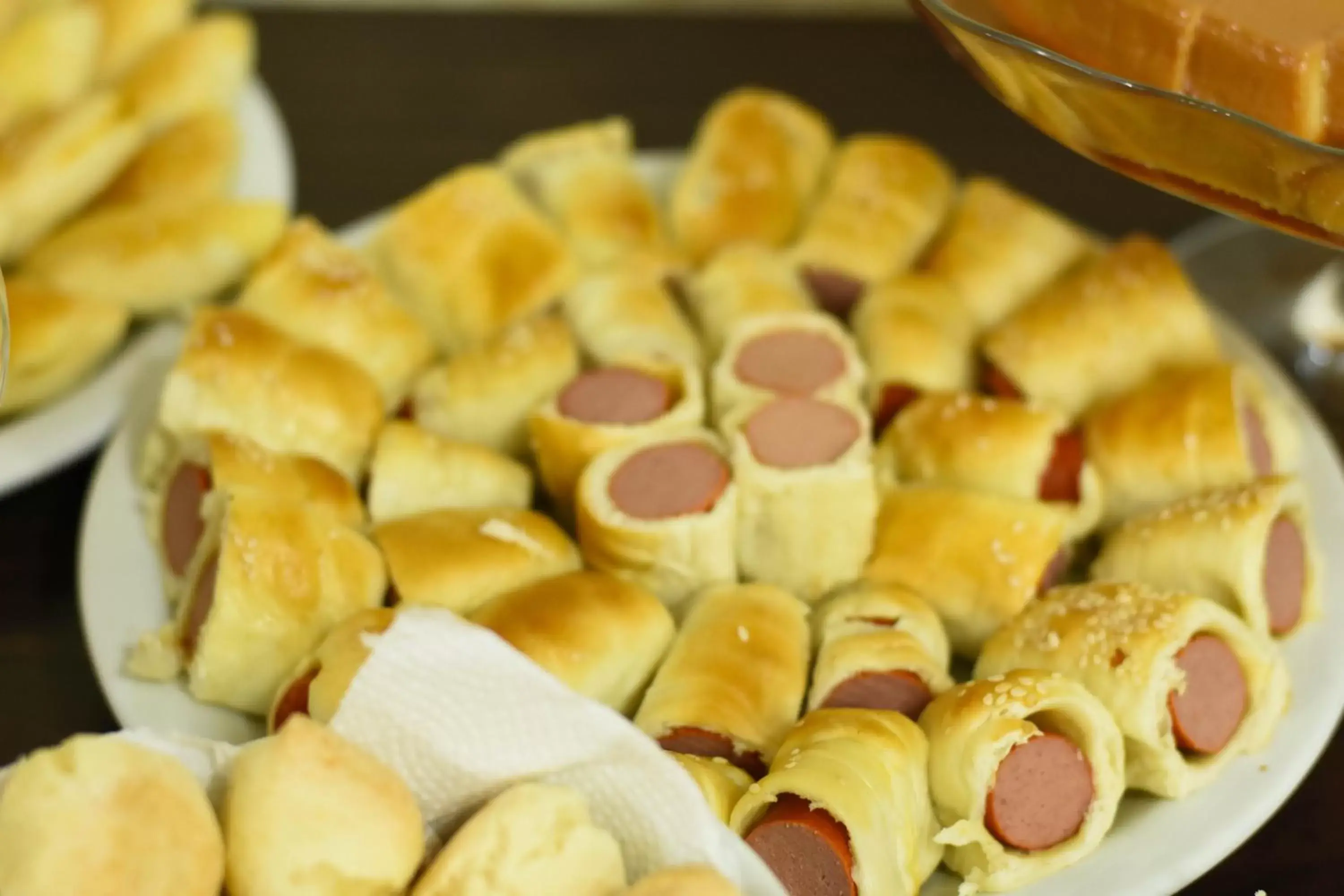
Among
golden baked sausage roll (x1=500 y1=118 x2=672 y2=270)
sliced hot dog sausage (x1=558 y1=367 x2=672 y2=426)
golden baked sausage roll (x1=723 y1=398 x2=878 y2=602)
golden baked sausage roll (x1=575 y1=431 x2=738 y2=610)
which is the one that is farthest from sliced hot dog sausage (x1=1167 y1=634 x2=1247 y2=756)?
golden baked sausage roll (x1=500 y1=118 x2=672 y2=270)

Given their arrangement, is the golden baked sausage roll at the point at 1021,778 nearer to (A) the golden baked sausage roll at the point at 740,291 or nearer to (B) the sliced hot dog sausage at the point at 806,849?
(B) the sliced hot dog sausage at the point at 806,849

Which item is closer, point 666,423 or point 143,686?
point 143,686

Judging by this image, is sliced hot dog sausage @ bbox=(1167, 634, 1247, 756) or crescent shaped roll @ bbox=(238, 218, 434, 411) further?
crescent shaped roll @ bbox=(238, 218, 434, 411)

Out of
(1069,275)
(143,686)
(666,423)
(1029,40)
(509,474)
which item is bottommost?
(143,686)

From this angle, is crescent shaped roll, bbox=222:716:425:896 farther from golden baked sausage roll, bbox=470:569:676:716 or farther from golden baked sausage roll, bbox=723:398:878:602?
golden baked sausage roll, bbox=723:398:878:602

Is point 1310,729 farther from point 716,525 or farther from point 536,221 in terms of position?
point 536,221

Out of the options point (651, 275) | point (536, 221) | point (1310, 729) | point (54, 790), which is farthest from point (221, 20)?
point (1310, 729)

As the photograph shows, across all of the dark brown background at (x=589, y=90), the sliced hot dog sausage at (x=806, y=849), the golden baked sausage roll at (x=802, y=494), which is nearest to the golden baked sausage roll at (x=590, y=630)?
the golden baked sausage roll at (x=802, y=494)
